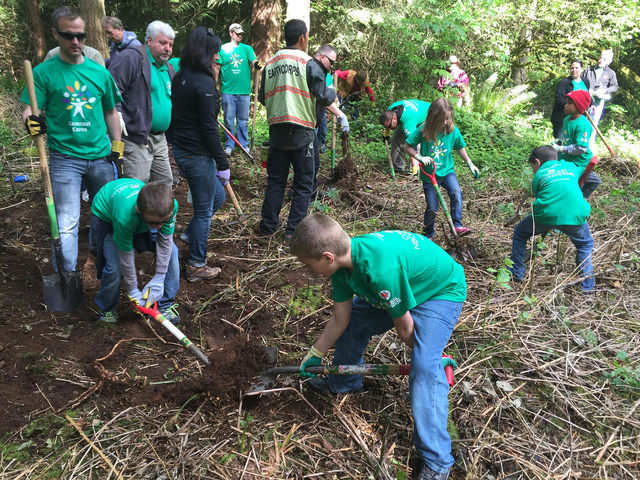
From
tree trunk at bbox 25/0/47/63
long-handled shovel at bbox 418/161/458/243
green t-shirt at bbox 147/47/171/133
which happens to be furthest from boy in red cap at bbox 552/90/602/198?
tree trunk at bbox 25/0/47/63

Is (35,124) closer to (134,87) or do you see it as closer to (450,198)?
(134,87)

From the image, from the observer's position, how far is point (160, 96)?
399 centimetres

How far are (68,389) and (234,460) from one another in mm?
1186

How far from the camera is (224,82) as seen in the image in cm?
693

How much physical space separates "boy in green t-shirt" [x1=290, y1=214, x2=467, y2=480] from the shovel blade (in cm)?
198

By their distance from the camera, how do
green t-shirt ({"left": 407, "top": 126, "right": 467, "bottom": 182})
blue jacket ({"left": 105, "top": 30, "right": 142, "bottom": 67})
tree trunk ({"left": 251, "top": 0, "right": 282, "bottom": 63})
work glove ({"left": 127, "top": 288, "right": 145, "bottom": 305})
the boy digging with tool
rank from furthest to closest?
tree trunk ({"left": 251, "top": 0, "right": 282, "bottom": 63})
green t-shirt ({"left": 407, "top": 126, "right": 467, "bottom": 182})
blue jacket ({"left": 105, "top": 30, "right": 142, "bottom": 67})
work glove ({"left": 127, "top": 288, "right": 145, "bottom": 305})
the boy digging with tool

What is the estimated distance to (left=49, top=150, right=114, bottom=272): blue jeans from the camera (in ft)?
10.6

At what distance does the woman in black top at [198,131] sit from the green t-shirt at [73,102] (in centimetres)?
55

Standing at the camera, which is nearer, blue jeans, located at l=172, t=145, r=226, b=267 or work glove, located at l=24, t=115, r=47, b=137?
work glove, located at l=24, t=115, r=47, b=137

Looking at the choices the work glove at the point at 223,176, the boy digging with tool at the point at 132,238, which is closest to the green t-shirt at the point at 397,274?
the boy digging with tool at the point at 132,238

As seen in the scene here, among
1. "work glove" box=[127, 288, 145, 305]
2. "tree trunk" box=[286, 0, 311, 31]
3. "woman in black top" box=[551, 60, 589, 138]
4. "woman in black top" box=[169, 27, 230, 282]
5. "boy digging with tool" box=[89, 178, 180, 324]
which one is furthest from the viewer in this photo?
"tree trunk" box=[286, 0, 311, 31]

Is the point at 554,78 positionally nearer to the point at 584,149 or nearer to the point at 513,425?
the point at 584,149

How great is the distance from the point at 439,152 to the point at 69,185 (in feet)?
11.2

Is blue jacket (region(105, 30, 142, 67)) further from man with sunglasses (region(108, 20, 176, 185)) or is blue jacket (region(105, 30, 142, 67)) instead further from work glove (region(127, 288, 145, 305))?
work glove (region(127, 288, 145, 305))
